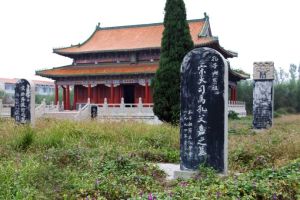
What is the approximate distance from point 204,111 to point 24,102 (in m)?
10.1

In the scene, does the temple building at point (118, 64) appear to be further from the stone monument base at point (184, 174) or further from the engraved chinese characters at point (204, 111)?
the stone monument base at point (184, 174)

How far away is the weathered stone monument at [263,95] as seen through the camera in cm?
1958

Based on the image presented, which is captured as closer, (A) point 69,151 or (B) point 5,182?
(B) point 5,182

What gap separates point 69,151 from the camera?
787 centimetres

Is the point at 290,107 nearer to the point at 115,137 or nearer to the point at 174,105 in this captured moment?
the point at 174,105

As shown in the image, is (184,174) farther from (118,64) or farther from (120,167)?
(118,64)

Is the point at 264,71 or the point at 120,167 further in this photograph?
the point at 264,71

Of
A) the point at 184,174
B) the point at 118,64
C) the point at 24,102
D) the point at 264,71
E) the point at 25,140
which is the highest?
the point at 118,64

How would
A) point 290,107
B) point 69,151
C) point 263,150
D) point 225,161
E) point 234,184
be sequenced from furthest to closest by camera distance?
point 290,107 < point 263,150 < point 69,151 < point 225,161 < point 234,184

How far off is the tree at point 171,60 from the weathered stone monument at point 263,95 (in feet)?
12.6

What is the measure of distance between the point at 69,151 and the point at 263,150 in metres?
4.18

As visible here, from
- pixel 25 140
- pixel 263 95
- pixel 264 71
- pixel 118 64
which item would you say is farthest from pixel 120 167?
pixel 118 64

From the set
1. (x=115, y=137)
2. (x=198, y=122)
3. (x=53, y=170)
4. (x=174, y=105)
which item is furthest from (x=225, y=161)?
(x=174, y=105)

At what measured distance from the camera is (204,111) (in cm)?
696
